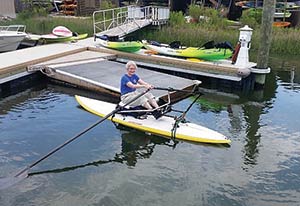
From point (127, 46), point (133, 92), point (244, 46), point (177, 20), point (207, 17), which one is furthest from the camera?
point (207, 17)

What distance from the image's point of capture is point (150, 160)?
23.4 ft

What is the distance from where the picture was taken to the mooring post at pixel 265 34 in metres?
10.8

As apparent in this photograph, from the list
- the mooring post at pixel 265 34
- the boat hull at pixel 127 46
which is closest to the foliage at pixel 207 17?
the boat hull at pixel 127 46

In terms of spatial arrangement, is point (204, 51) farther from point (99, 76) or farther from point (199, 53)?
point (99, 76)

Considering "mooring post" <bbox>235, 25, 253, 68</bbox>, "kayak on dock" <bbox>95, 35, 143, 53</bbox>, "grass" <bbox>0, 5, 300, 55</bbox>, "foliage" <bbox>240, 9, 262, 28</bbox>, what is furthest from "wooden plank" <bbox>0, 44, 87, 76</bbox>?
"foliage" <bbox>240, 9, 262, 28</bbox>

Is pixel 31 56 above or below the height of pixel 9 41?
below

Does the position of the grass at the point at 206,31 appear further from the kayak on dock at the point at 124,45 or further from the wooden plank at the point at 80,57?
the wooden plank at the point at 80,57

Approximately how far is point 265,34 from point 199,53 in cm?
239

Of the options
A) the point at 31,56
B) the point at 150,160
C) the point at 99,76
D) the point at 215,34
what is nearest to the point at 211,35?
the point at 215,34

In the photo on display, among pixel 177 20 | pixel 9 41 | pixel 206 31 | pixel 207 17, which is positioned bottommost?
pixel 9 41

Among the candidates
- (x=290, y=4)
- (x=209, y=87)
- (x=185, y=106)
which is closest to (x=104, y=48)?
(x=209, y=87)

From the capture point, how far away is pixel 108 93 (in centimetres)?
1048

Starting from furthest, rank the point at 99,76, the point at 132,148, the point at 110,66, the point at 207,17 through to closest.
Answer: the point at 207,17 → the point at 110,66 → the point at 99,76 → the point at 132,148

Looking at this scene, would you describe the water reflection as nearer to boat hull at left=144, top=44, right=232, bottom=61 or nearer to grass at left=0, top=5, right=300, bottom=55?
boat hull at left=144, top=44, right=232, bottom=61
